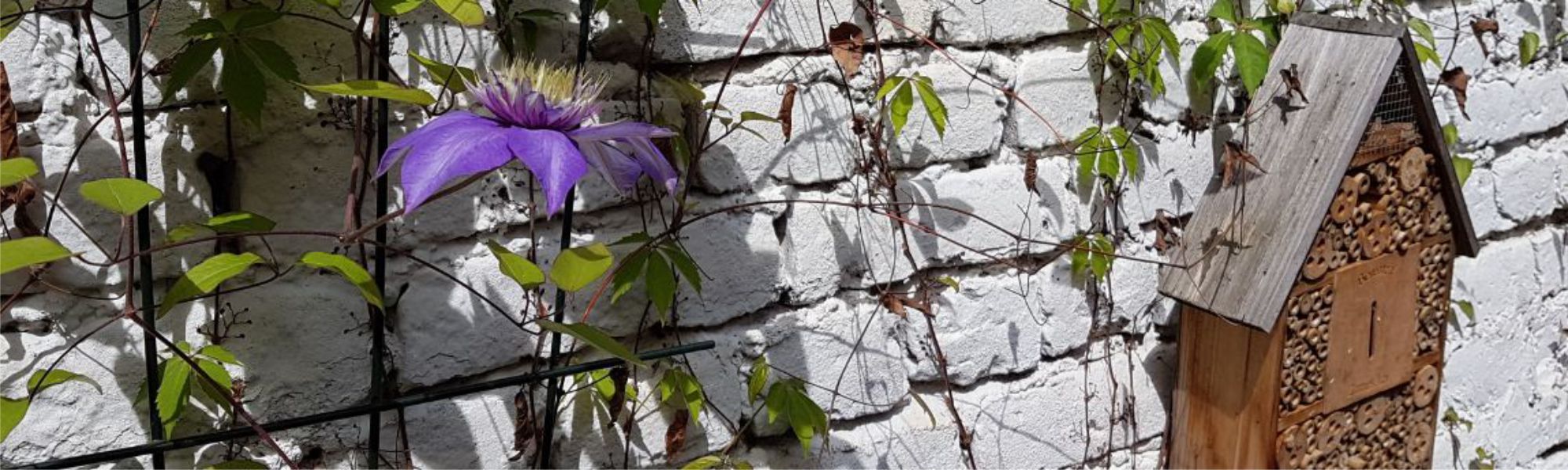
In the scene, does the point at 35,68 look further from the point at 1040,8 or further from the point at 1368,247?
the point at 1368,247

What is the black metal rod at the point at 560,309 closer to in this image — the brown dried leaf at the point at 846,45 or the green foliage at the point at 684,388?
A: the green foliage at the point at 684,388

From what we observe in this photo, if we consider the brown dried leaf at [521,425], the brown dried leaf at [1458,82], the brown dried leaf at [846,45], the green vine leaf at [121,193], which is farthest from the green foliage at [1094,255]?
the green vine leaf at [121,193]

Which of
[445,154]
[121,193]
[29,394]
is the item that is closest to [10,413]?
[29,394]

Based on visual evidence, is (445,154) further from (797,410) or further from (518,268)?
(797,410)

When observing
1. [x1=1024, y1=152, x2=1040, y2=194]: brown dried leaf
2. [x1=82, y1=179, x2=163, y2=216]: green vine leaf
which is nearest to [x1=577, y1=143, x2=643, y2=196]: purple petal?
[x1=82, y1=179, x2=163, y2=216]: green vine leaf

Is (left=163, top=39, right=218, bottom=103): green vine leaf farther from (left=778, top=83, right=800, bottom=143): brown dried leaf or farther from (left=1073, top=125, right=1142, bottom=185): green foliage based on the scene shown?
(left=1073, top=125, right=1142, bottom=185): green foliage
